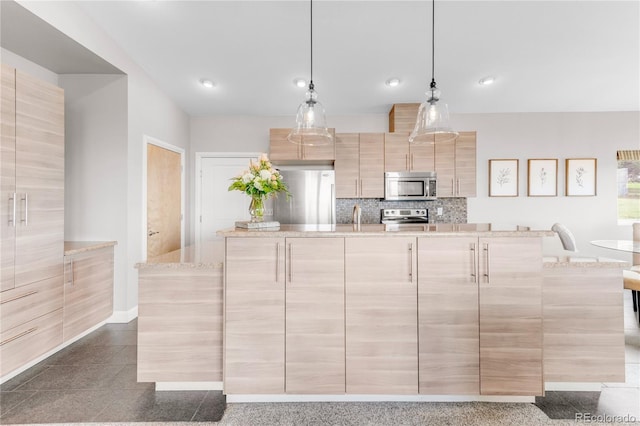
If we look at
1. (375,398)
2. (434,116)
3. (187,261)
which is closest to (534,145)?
(434,116)

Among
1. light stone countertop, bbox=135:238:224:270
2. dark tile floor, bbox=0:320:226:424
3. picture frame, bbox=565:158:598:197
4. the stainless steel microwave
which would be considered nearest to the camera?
dark tile floor, bbox=0:320:226:424

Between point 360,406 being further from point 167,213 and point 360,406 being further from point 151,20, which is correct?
point 151,20

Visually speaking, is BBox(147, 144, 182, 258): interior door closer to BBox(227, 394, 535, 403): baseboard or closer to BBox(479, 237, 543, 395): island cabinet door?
BBox(227, 394, 535, 403): baseboard

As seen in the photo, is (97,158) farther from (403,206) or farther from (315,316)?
(403,206)

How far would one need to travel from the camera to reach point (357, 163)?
4234 mm

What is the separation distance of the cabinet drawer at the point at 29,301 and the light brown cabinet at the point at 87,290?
0.37 feet

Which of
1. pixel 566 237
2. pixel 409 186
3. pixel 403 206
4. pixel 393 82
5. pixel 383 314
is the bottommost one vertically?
pixel 383 314

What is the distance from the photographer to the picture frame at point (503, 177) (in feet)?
15.0

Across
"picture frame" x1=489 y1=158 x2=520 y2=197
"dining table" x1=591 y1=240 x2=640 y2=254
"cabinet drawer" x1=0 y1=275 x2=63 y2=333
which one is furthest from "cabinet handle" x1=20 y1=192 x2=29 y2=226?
"picture frame" x1=489 y1=158 x2=520 y2=197

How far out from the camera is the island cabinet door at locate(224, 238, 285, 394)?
1.88 m

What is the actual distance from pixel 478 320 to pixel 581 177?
13.5 ft


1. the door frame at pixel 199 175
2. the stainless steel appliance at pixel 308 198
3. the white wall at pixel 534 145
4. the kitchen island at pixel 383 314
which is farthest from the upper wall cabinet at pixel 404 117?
the kitchen island at pixel 383 314

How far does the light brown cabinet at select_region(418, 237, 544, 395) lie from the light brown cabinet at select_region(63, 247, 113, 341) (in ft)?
9.16

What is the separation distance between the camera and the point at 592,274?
1.97 meters
